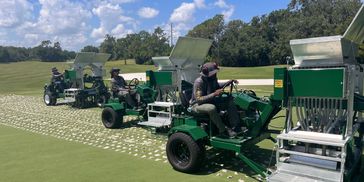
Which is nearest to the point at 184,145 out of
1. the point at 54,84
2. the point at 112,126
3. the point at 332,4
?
the point at 112,126

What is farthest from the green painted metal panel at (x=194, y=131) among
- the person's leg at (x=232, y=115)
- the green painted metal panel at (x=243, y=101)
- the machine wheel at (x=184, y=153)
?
the green painted metal panel at (x=243, y=101)

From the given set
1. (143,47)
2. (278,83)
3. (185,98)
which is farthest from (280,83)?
(143,47)

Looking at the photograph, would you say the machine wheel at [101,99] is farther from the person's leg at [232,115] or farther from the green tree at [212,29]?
the green tree at [212,29]

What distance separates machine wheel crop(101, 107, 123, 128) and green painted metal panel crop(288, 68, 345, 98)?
623 centimetres

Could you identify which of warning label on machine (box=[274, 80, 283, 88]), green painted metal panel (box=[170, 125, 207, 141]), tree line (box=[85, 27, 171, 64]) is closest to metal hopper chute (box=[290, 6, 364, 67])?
warning label on machine (box=[274, 80, 283, 88])

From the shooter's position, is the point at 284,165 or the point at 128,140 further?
the point at 128,140

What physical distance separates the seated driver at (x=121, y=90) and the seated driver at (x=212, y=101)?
4222mm

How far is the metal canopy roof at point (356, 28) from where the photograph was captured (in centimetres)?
464

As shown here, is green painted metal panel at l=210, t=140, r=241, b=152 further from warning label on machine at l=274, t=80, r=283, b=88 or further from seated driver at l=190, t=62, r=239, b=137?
warning label on machine at l=274, t=80, r=283, b=88

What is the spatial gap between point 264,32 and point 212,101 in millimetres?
61188

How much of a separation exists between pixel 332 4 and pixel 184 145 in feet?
208

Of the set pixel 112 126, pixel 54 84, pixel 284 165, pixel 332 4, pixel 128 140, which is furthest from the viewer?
pixel 332 4

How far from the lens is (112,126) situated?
10195 millimetres

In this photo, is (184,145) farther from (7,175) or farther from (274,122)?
(274,122)
